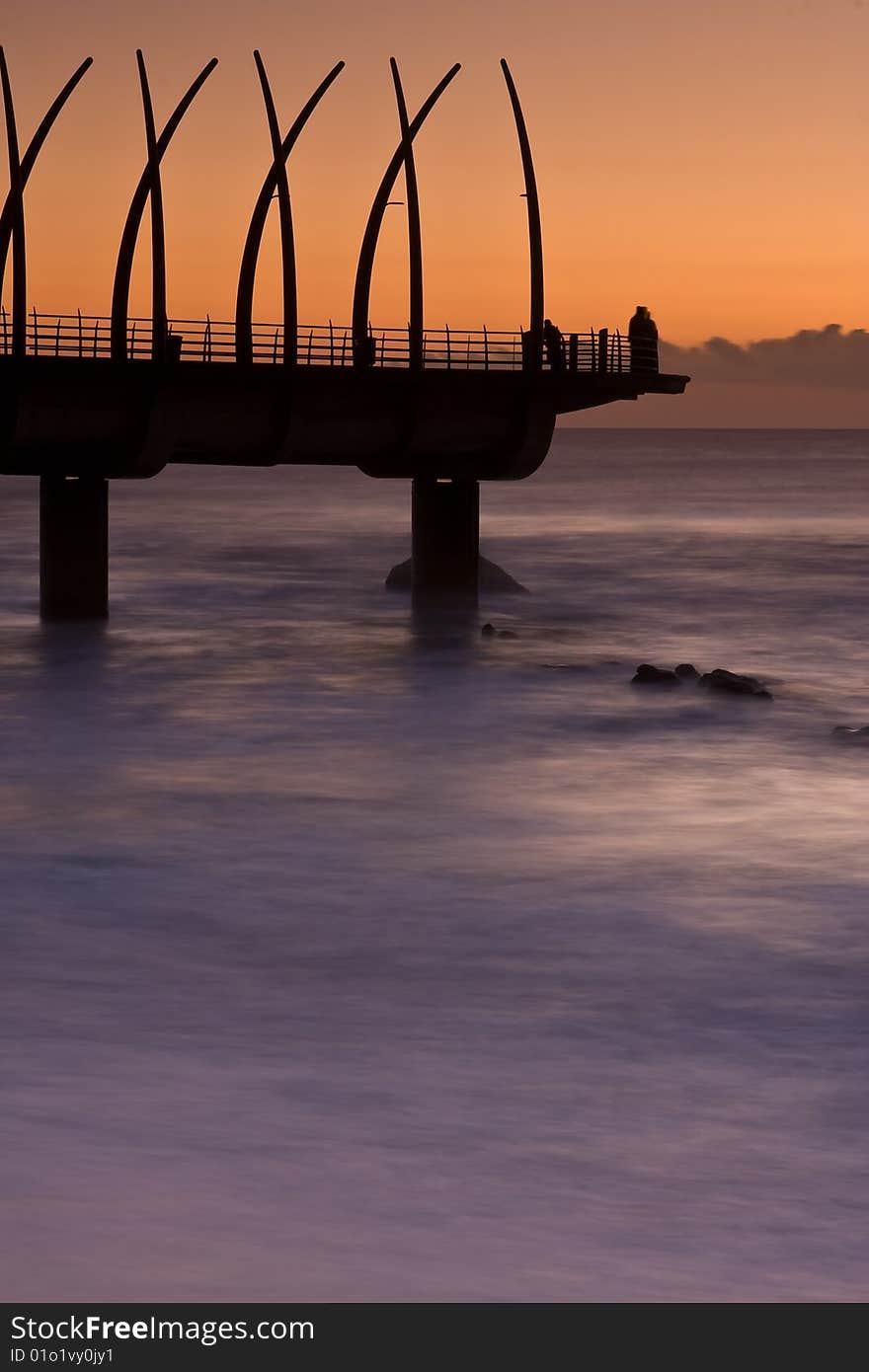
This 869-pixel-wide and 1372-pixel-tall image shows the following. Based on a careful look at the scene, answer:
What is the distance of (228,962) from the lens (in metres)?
17.6

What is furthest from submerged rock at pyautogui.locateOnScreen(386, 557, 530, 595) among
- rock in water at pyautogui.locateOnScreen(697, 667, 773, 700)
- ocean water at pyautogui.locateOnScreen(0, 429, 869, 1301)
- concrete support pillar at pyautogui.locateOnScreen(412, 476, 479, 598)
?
rock in water at pyautogui.locateOnScreen(697, 667, 773, 700)

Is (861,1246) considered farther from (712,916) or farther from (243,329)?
(243,329)

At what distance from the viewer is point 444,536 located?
43.4 m

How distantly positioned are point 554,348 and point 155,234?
810 centimetres

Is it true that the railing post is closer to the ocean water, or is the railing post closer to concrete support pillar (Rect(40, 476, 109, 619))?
the ocean water

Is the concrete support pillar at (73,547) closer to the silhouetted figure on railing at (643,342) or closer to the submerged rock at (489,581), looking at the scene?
the silhouetted figure on railing at (643,342)

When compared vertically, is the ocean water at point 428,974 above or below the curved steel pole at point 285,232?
below

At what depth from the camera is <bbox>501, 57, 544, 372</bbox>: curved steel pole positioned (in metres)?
39.9

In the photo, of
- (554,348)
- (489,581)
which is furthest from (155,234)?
(489,581)

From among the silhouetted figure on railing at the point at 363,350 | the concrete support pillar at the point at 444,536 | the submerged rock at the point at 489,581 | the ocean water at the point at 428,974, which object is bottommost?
the ocean water at the point at 428,974

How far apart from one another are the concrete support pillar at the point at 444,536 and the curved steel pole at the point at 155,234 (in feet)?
22.9

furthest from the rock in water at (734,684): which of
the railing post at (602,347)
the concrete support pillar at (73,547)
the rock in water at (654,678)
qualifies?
the concrete support pillar at (73,547)

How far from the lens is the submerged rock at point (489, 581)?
54678mm

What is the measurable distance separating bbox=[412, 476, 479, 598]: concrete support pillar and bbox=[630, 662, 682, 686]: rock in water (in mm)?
6857
